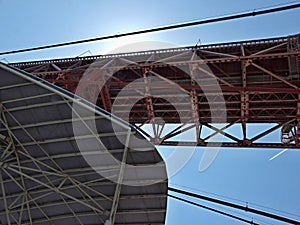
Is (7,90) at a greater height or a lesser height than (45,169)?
greater

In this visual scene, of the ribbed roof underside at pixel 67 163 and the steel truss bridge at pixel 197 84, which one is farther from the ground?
the steel truss bridge at pixel 197 84

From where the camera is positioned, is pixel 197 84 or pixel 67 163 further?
pixel 197 84

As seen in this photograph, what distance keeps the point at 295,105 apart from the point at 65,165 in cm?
1299

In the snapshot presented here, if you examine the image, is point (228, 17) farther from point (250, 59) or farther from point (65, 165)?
point (65, 165)

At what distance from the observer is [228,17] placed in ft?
57.8

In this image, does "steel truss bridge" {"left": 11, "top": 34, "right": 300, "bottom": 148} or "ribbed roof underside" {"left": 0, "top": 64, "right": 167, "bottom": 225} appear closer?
"ribbed roof underside" {"left": 0, "top": 64, "right": 167, "bottom": 225}

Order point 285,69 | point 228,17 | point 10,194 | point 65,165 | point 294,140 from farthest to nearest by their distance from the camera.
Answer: point 294,140, point 285,69, point 10,194, point 65,165, point 228,17

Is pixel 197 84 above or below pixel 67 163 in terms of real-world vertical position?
above

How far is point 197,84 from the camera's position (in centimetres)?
2434

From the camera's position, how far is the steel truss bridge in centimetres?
2305

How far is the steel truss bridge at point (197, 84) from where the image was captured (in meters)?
23.0

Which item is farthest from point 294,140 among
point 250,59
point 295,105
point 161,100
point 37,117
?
point 37,117

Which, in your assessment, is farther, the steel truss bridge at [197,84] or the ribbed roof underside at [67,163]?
the steel truss bridge at [197,84]

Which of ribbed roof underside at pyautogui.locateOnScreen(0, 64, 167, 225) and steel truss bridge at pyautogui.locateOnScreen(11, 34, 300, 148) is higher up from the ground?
steel truss bridge at pyautogui.locateOnScreen(11, 34, 300, 148)
